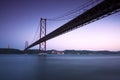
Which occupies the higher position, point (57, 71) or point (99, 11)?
point (99, 11)

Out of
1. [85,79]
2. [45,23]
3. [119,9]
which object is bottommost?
[85,79]

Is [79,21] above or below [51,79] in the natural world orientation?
above

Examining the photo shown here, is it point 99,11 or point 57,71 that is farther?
point 57,71

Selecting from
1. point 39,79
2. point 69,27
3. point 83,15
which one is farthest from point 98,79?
point 69,27

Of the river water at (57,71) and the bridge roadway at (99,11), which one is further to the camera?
the bridge roadway at (99,11)

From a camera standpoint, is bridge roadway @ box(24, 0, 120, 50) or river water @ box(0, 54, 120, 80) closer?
river water @ box(0, 54, 120, 80)

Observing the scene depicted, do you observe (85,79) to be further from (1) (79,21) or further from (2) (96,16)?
(1) (79,21)

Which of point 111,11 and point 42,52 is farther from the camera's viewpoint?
point 42,52

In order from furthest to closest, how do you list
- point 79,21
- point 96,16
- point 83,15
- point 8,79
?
point 79,21
point 83,15
point 96,16
point 8,79

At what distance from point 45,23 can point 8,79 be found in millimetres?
33854

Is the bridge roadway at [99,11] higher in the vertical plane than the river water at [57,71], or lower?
higher

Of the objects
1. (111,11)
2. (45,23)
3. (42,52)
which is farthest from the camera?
(45,23)

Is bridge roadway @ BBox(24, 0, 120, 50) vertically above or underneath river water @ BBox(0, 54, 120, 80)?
above

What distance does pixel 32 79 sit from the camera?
9.12m
